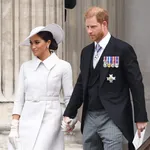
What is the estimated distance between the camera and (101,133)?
8.31 metres

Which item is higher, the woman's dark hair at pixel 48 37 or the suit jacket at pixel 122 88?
the woman's dark hair at pixel 48 37

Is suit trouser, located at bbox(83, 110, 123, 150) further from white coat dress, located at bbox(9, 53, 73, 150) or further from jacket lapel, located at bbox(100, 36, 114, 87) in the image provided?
white coat dress, located at bbox(9, 53, 73, 150)

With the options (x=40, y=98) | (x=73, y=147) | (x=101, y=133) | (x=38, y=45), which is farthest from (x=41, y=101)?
(x=73, y=147)

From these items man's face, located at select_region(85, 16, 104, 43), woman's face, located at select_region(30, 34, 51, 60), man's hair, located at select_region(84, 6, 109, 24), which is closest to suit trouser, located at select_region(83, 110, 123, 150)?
man's face, located at select_region(85, 16, 104, 43)

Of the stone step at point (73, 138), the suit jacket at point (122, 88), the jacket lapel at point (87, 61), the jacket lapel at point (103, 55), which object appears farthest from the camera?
the stone step at point (73, 138)

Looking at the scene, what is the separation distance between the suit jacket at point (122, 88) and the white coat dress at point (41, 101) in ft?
2.70

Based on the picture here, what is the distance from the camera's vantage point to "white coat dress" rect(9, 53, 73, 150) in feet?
30.2

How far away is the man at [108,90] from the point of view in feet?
26.9

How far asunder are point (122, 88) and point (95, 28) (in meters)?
0.58

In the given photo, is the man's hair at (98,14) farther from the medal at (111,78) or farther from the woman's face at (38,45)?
the woman's face at (38,45)

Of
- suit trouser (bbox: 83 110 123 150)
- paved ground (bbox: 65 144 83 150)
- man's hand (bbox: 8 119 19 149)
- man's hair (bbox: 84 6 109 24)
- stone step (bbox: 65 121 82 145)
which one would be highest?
man's hair (bbox: 84 6 109 24)

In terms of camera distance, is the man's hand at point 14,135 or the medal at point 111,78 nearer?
the medal at point 111,78

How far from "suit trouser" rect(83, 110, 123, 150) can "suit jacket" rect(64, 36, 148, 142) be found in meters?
0.06

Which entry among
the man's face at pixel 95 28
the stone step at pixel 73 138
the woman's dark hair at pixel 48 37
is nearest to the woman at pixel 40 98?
the woman's dark hair at pixel 48 37
